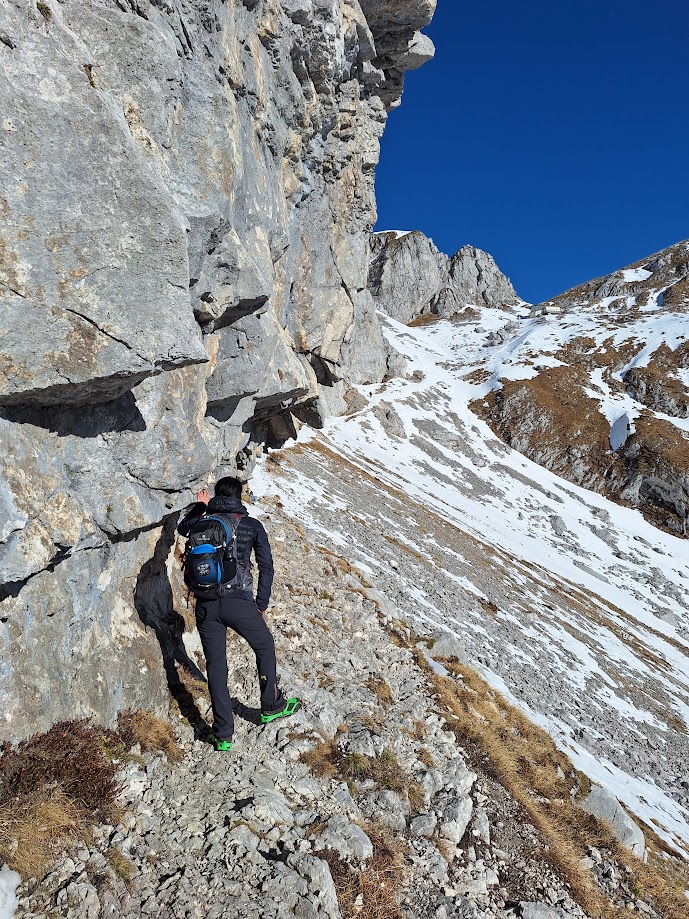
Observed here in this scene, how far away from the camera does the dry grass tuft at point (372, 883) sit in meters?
5.85

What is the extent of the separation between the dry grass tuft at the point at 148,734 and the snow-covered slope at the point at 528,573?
9528mm

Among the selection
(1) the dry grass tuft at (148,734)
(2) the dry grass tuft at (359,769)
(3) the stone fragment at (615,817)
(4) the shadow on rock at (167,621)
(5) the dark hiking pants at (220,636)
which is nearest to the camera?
(1) the dry grass tuft at (148,734)

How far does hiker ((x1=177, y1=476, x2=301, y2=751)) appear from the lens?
723 centimetres

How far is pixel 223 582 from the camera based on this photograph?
7262 millimetres

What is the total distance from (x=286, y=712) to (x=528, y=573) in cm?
3402

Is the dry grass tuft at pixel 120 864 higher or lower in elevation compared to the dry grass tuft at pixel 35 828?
lower

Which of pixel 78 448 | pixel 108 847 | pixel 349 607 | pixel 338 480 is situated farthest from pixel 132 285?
pixel 338 480

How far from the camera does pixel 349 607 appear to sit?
14.0m

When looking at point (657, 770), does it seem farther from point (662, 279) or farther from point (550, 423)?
point (662, 279)

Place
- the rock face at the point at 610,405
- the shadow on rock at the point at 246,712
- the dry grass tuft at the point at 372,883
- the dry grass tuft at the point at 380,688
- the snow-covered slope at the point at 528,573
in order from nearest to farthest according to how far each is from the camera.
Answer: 1. the dry grass tuft at the point at 372,883
2. the shadow on rock at the point at 246,712
3. the dry grass tuft at the point at 380,688
4. the snow-covered slope at the point at 528,573
5. the rock face at the point at 610,405

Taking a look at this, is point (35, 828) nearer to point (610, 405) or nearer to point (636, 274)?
point (610, 405)

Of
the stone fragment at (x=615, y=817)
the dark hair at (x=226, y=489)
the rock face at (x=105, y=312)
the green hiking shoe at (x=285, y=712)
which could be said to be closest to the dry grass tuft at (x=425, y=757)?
the green hiking shoe at (x=285, y=712)

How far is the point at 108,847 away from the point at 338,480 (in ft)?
107

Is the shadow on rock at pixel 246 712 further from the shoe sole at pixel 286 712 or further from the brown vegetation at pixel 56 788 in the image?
the brown vegetation at pixel 56 788
